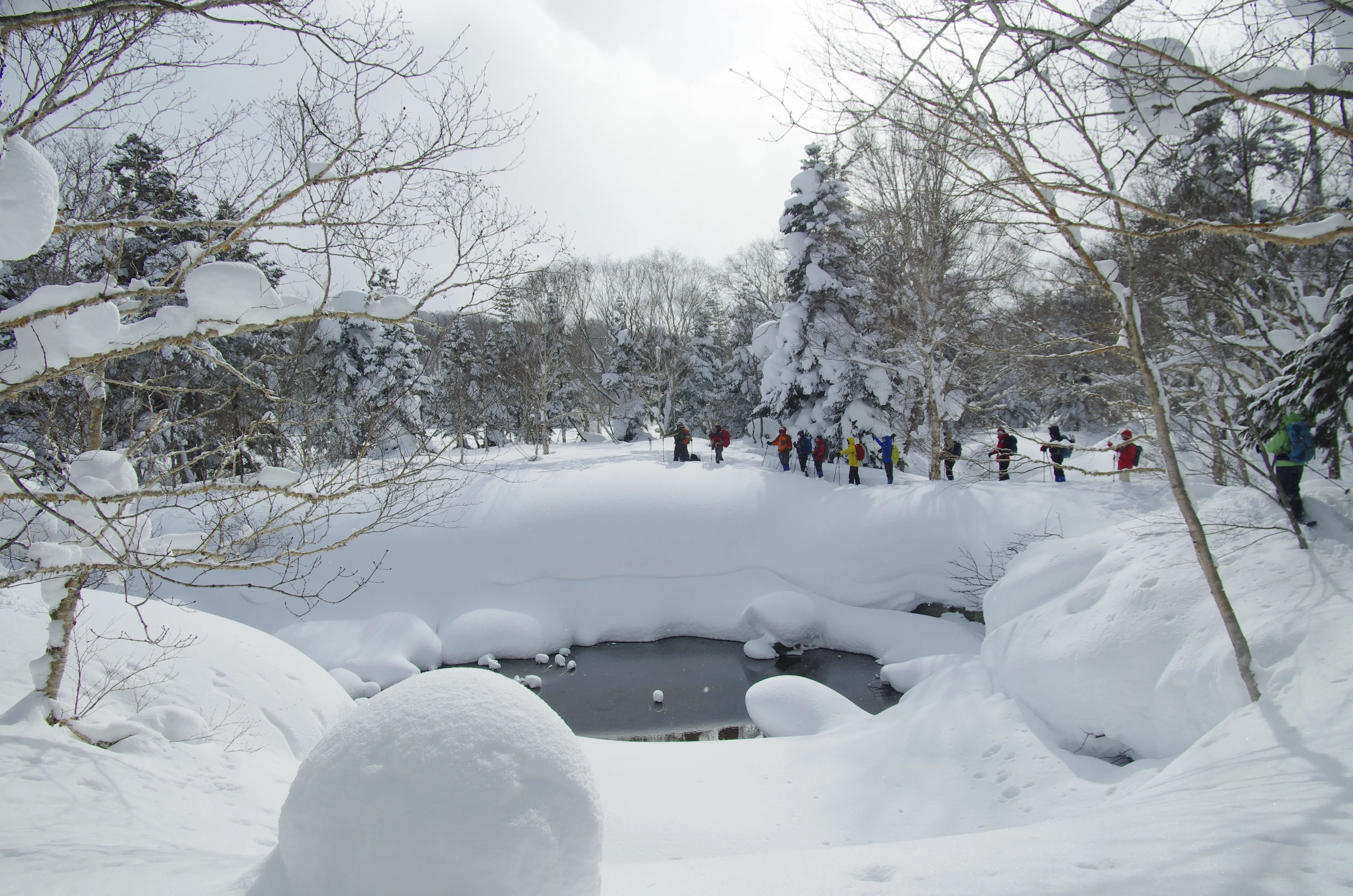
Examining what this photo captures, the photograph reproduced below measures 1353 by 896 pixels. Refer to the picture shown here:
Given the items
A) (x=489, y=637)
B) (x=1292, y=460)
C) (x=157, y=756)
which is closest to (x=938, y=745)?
(x=1292, y=460)

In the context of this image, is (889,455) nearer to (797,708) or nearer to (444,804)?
(797,708)

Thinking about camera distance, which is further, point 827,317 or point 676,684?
point 827,317

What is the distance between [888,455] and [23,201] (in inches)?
601

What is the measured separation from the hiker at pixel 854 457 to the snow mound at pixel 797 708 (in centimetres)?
732

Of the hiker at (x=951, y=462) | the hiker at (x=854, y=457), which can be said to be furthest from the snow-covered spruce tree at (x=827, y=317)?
the hiker at (x=951, y=462)

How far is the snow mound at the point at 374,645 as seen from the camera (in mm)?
11039

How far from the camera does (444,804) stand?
2.59m

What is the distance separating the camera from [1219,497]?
23.1ft

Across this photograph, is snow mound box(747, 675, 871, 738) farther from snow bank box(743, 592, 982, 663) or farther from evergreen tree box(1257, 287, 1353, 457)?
evergreen tree box(1257, 287, 1353, 457)

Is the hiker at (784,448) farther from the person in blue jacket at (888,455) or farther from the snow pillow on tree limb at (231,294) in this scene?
the snow pillow on tree limb at (231,294)

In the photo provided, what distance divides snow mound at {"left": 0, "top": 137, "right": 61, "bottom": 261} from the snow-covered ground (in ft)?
7.28

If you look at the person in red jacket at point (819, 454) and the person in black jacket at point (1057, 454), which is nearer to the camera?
the person in black jacket at point (1057, 454)

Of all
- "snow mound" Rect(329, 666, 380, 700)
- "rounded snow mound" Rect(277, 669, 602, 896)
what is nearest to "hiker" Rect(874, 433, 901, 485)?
"snow mound" Rect(329, 666, 380, 700)

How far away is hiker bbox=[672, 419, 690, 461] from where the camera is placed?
709 inches
